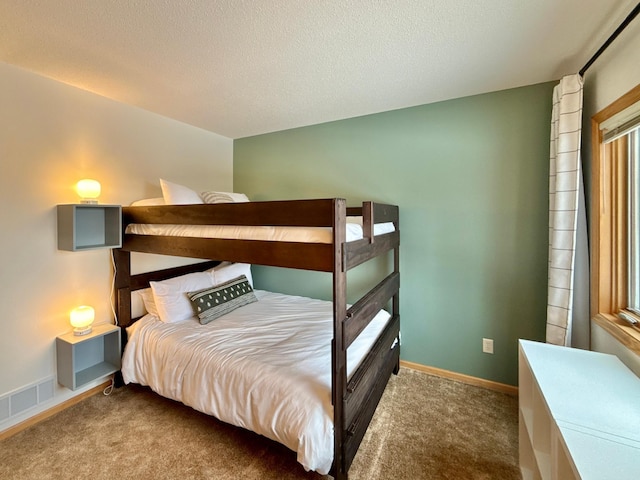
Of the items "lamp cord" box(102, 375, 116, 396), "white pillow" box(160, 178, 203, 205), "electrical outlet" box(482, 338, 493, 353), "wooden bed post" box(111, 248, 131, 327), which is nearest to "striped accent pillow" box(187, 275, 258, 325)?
"wooden bed post" box(111, 248, 131, 327)

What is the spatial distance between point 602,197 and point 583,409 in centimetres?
128

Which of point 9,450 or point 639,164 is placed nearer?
point 639,164

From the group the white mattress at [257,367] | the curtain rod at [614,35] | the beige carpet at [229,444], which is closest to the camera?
the curtain rod at [614,35]

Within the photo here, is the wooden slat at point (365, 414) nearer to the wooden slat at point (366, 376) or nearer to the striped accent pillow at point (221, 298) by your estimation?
the wooden slat at point (366, 376)

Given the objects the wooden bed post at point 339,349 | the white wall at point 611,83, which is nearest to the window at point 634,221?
the white wall at point 611,83

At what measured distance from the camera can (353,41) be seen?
1.55m

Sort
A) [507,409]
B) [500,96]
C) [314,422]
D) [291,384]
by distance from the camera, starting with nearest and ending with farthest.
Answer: [314,422], [291,384], [507,409], [500,96]

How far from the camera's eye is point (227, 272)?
2873 millimetres

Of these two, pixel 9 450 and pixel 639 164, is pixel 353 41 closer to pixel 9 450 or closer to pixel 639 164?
pixel 639 164

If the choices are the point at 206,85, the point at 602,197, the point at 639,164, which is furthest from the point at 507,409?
the point at 206,85

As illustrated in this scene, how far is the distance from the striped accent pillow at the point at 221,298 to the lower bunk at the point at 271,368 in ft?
0.20

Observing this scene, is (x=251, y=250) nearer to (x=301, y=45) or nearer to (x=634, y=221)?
(x=301, y=45)

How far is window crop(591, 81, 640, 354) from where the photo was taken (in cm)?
146

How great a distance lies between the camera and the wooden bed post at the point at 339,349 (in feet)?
4.25
